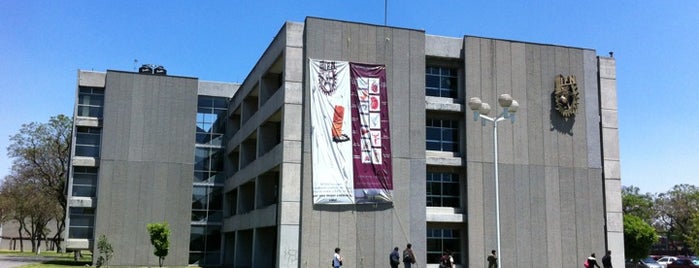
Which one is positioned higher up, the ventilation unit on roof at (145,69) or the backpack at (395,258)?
the ventilation unit on roof at (145,69)

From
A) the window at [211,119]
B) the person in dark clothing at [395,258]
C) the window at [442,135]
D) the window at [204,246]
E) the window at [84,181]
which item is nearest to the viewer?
the person in dark clothing at [395,258]

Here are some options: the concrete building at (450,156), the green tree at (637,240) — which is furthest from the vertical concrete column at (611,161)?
the green tree at (637,240)

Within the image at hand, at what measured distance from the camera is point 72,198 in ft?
143

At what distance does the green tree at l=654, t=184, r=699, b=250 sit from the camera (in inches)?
3199

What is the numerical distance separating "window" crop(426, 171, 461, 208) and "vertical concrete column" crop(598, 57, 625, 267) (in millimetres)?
8043

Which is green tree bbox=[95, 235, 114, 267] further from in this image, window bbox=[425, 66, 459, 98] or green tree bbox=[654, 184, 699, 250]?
green tree bbox=[654, 184, 699, 250]

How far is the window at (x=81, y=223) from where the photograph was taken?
43719 mm

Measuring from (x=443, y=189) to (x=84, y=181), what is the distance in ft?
87.2

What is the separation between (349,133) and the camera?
29.4 meters

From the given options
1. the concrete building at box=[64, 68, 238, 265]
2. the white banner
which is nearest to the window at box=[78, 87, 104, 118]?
the concrete building at box=[64, 68, 238, 265]

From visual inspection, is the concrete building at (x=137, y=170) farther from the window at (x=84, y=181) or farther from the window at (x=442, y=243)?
the window at (x=442, y=243)

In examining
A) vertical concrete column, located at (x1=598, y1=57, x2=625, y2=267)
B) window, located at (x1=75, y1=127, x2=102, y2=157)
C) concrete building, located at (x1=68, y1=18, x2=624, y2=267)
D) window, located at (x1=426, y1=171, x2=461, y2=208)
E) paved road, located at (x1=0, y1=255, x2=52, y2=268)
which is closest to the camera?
concrete building, located at (x1=68, y1=18, x2=624, y2=267)

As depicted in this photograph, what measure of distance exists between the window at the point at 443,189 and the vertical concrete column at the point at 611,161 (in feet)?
26.4

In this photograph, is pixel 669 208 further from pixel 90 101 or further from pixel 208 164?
pixel 90 101
